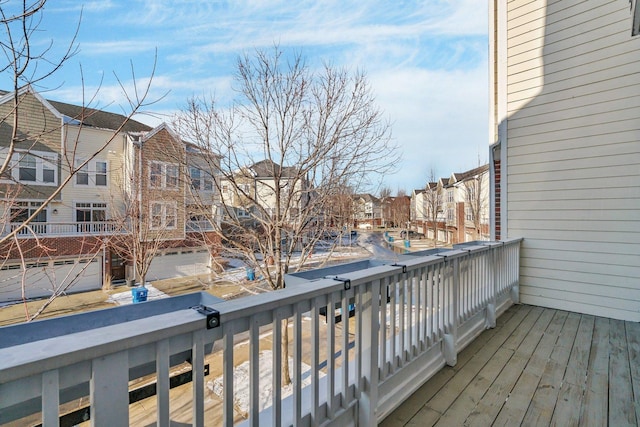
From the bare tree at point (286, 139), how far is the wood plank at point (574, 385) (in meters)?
3.41

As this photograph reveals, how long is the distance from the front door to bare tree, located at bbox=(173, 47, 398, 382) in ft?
37.1

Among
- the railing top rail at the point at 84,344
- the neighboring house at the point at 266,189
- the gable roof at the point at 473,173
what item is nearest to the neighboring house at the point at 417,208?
the gable roof at the point at 473,173

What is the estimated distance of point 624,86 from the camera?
13.0ft

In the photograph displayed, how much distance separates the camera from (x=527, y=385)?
7.87 feet

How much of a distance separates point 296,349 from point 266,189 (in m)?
4.31

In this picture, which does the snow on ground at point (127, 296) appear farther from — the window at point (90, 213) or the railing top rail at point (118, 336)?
the railing top rail at point (118, 336)

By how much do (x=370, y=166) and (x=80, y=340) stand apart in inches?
193

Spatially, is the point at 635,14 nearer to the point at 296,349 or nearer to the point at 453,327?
the point at 453,327

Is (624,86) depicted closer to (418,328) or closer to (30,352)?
(418,328)

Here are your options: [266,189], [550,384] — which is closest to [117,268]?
[266,189]

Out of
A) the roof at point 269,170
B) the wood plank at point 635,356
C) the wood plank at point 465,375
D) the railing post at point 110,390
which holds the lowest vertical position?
the wood plank at point 635,356

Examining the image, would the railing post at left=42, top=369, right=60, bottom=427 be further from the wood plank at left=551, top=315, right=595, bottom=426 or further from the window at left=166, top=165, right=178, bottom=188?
A: the window at left=166, top=165, right=178, bottom=188

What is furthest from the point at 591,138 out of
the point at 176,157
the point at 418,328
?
the point at 176,157

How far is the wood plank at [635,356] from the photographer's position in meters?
2.26
